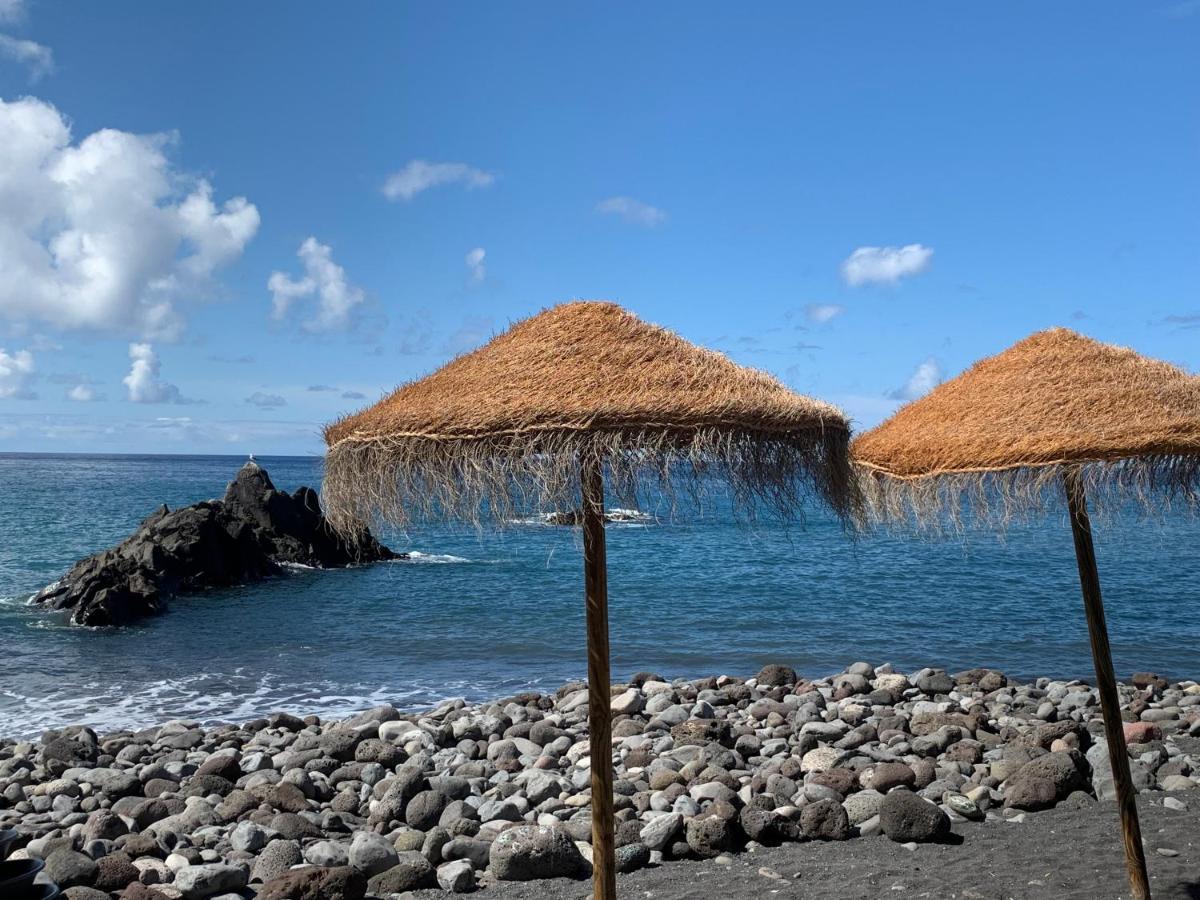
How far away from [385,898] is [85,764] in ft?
17.4

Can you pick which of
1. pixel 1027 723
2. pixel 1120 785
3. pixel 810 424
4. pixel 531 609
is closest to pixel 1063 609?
pixel 531 609

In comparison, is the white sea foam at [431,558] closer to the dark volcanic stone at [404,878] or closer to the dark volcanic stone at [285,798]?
the dark volcanic stone at [285,798]

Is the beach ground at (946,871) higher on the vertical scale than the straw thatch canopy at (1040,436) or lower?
lower

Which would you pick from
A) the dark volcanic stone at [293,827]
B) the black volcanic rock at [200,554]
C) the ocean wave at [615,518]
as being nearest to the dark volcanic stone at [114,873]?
the dark volcanic stone at [293,827]

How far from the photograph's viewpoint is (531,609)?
2188cm

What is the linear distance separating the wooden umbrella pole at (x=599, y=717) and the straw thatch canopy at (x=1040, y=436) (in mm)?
1639

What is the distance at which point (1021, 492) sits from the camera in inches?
179

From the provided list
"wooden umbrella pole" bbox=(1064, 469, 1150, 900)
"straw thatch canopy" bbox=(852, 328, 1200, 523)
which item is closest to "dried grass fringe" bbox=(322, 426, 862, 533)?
"straw thatch canopy" bbox=(852, 328, 1200, 523)

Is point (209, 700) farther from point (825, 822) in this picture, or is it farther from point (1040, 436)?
point (1040, 436)

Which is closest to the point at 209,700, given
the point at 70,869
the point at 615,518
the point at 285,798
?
the point at 285,798

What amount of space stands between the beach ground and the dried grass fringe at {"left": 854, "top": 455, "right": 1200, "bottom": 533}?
91.0 inches

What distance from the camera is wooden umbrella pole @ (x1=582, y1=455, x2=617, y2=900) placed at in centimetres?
424

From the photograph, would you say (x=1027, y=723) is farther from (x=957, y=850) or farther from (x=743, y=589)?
(x=743, y=589)

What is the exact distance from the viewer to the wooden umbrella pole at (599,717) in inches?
167
